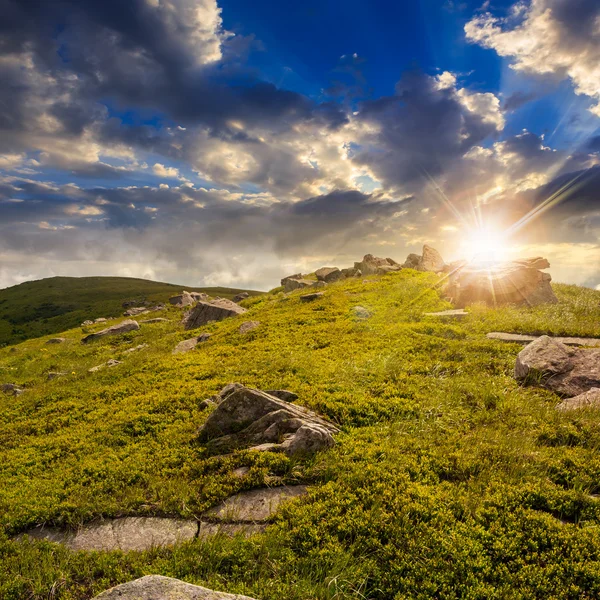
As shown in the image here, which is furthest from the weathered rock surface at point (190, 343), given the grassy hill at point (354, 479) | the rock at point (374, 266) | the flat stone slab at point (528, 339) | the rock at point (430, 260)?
the rock at point (430, 260)

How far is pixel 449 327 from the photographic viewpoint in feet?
71.4

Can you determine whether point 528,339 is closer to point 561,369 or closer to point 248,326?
point 561,369

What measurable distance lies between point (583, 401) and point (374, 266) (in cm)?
4081

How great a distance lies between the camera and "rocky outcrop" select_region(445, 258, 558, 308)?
25.9m

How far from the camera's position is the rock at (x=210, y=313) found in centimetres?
3772

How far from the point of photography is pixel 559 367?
13852 mm

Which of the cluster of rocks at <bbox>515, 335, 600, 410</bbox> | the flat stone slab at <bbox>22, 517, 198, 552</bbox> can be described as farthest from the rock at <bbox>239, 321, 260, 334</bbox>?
the flat stone slab at <bbox>22, 517, 198, 552</bbox>

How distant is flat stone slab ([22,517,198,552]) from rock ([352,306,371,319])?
20226 millimetres

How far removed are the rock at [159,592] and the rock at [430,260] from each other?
50189 millimetres

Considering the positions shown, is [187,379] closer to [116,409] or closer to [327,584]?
[116,409]

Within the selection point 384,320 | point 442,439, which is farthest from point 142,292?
point 442,439

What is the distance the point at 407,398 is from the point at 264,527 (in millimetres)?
7530

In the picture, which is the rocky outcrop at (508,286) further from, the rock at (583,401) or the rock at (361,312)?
the rock at (583,401)

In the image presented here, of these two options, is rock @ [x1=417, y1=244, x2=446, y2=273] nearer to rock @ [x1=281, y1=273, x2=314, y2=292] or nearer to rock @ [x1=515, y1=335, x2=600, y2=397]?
rock @ [x1=281, y1=273, x2=314, y2=292]
